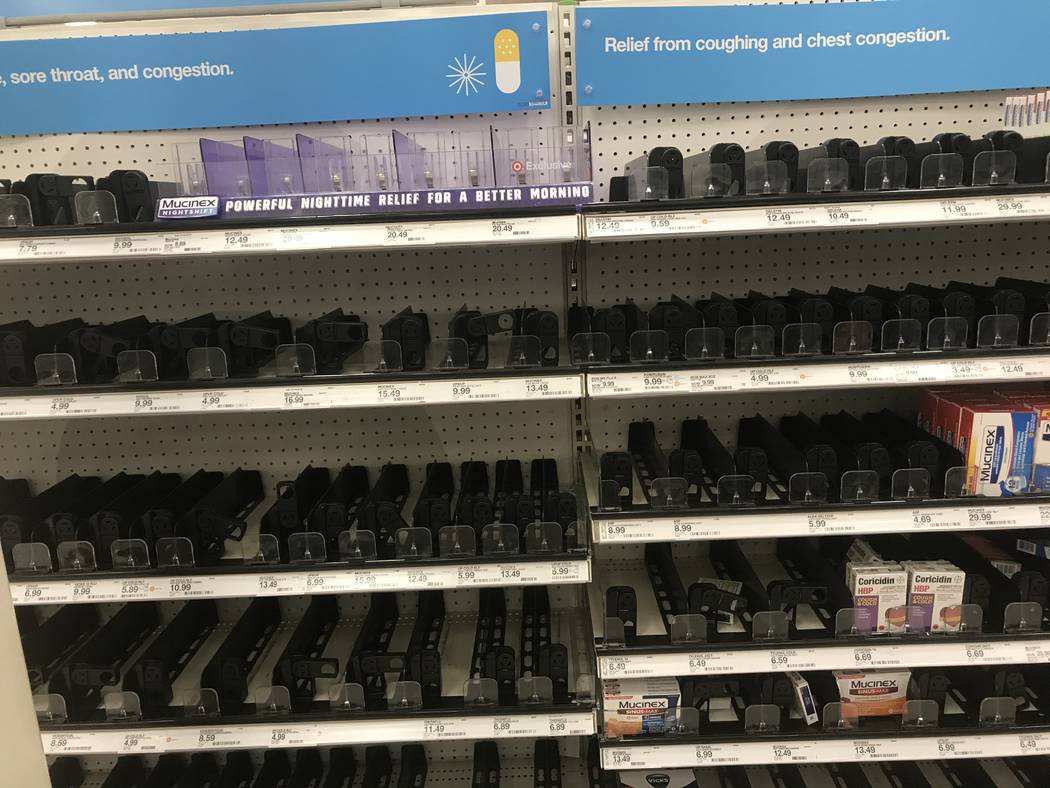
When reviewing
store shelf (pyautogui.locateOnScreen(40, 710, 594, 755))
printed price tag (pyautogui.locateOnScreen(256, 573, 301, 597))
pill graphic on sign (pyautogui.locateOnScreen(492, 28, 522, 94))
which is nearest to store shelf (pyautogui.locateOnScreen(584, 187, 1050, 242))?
pill graphic on sign (pyautogui.locateOnScreen(492, 28, 522, 94))

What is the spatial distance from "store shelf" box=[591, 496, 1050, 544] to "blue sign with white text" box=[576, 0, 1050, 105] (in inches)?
43.1

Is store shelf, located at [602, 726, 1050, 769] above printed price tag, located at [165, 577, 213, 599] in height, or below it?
below

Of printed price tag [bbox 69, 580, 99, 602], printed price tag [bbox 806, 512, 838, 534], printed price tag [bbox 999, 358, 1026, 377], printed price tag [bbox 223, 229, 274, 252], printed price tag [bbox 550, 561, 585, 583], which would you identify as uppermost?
printed price tag [bbox 223, 229, 274, 252]

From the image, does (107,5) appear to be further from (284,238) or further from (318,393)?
(318,393)

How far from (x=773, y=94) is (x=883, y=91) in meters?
0.30

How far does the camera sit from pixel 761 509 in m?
1.56

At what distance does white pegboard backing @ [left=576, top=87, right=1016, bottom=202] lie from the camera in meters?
1.80

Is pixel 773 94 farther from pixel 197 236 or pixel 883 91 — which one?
pixel 197 236

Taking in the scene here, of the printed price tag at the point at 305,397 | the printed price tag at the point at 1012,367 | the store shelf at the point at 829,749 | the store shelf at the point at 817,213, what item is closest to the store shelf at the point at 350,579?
the printed price tag at the point at 305,397

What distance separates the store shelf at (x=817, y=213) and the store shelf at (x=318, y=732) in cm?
119

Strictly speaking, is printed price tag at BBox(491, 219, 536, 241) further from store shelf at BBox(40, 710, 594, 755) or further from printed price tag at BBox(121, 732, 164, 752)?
printed price tag at BBox(121, 732, 164, 752)

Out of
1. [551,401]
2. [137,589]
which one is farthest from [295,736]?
[551,401]

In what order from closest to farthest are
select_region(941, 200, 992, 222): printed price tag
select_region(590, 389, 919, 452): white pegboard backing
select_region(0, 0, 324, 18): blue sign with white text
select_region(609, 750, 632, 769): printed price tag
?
select_region(941, 200, 992, 222): printed price tag < select_region(609, 750, 632, 769): printed price tag < select_region(0, 0, 324, 18): blue sign with white text < select_region(590, 389, 919, 452): white pegboard backing

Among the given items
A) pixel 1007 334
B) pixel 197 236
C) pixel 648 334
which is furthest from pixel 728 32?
pixel 197 236
